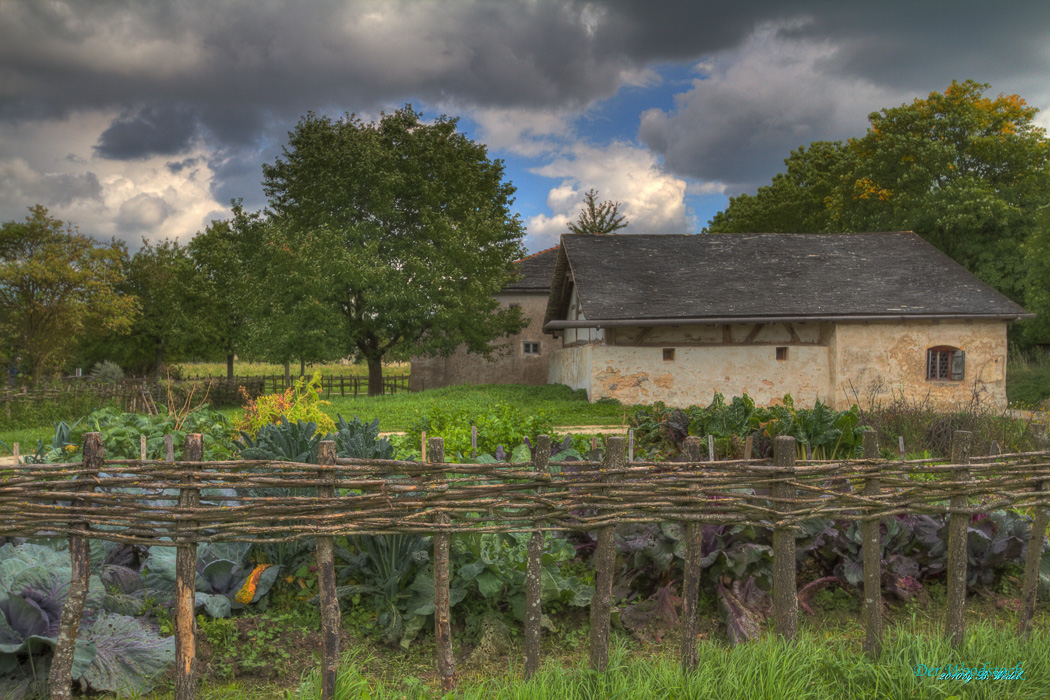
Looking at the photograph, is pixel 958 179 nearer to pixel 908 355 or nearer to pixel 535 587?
pixel 908 355

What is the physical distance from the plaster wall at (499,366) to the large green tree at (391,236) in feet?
8.63

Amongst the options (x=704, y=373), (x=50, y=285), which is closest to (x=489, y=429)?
(x=704, y=373)

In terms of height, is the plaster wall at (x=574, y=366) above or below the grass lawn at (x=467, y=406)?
above

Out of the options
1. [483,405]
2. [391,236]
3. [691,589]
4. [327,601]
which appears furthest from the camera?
[391,236]

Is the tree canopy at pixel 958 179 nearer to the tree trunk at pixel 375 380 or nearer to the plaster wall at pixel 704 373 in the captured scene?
the plaster wall at pixel 704 373

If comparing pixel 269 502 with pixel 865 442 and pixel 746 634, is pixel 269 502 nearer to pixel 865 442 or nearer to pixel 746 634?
pixel 746 634

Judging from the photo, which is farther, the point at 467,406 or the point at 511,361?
the point at 511,361

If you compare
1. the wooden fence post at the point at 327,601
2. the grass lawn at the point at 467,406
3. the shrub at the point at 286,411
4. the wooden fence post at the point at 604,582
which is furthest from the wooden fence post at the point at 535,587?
the grass lawn at the point at 467,406

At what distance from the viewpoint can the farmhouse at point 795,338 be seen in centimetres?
1694

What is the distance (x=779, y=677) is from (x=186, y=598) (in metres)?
2.74

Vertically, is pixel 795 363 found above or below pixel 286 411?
above

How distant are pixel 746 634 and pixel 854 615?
1.07 meters

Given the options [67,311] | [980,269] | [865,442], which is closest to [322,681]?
[865,442]

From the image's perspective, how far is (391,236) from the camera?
859 inches
